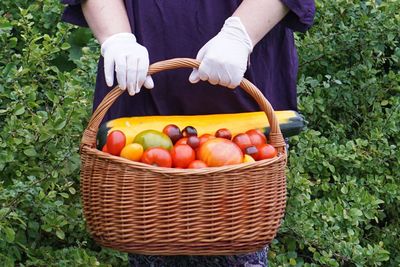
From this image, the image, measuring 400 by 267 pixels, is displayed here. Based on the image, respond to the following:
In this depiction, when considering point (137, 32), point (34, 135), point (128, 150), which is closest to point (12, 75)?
point (34, 135)

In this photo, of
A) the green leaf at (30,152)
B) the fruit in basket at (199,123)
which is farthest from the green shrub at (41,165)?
the fruit in basket at (199,123)

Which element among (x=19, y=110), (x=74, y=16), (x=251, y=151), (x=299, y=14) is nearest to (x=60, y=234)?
(x=19, y=110)

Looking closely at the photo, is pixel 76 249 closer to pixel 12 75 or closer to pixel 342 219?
pixel 12 75

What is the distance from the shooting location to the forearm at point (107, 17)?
2.07 meters

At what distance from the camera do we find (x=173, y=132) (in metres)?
Result: 1.96

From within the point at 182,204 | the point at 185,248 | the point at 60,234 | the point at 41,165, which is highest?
the point at 182,204

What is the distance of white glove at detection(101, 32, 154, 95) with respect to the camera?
1947 mm

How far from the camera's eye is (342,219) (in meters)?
3.29

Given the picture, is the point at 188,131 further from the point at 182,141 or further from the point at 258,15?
the point at 258,15

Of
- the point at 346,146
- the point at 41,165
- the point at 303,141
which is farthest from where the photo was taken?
the point at 346,146

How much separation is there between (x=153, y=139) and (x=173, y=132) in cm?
7

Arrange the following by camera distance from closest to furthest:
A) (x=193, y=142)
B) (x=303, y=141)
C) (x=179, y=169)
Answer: (x=179, y=169)
(x=193, y=142)
(x=303, y=141)

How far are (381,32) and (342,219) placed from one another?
937mm

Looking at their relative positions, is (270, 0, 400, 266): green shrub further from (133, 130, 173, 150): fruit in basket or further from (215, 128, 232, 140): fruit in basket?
(133, 130, 173, 150): fruit in basket
